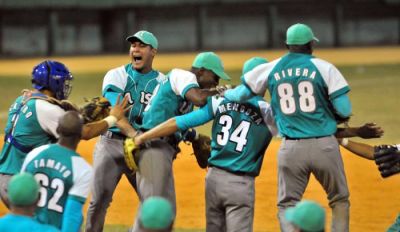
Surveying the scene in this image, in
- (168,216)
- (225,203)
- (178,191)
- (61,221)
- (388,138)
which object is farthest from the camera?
(388,138)

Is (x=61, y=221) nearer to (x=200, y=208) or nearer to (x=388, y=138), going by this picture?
(x=200, y=208)

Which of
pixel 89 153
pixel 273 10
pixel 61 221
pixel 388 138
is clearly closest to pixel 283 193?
pixel 61 221

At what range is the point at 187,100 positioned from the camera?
858cm

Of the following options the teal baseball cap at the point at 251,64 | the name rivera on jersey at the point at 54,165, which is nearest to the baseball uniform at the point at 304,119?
the teal baseball cap at the point at 251,64

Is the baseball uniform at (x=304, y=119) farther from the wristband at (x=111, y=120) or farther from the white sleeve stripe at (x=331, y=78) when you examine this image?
the wristband at (x=111, y=120)

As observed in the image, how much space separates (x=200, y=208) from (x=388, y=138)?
5349mm

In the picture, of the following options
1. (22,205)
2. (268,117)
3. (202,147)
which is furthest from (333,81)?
(22,205)

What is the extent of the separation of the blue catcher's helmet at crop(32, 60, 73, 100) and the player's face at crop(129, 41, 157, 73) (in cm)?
135

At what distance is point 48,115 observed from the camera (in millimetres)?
8086

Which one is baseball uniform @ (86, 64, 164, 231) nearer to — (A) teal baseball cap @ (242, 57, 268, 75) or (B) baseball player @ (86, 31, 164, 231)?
(B) baseball player @ (86, 31, 164, 231)

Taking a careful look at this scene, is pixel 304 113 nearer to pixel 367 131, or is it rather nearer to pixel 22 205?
pixel 367 131

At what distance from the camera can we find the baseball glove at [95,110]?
9.02 m

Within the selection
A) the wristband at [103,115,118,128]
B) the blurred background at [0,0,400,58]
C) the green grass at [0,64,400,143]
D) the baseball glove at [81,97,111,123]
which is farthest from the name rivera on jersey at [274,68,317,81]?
the blurred background at [0,0,400,58]

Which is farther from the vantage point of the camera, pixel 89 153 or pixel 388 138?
pixel 388 138
